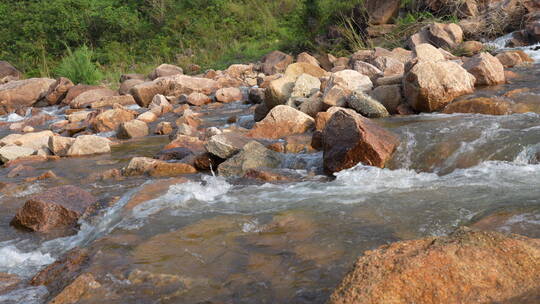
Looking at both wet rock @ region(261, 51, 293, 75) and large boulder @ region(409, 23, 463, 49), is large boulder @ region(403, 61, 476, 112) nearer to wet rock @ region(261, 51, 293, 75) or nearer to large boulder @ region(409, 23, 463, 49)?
large boulder @ region(409, 23, 463, 49)

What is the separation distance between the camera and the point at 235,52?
17594 millimetres

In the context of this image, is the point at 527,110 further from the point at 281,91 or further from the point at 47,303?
the point at 47,303

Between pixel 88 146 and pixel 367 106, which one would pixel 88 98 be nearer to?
pixel 88 146

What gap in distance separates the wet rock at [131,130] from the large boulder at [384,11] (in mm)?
8214

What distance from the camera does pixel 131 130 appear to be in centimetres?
775

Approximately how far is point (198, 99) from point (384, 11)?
6.26 m

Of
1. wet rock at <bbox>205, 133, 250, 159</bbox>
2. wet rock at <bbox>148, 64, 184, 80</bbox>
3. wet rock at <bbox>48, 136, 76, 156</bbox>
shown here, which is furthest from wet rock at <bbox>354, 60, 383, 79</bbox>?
wet rock at <bbox>148, 64, 184, 80</bbox>

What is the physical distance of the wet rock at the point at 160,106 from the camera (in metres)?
9.76

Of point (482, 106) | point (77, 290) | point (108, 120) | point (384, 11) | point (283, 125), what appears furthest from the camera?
point (384, 11)

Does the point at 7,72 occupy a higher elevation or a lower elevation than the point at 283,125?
lower

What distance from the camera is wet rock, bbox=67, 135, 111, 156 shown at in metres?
6.65

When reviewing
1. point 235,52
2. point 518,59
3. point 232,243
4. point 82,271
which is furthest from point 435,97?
point 235,52

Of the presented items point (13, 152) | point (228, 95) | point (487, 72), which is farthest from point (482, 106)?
point (228, 95)

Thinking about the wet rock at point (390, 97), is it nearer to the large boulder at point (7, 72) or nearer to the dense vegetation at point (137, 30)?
the dense vegetation at point (137, 30)
